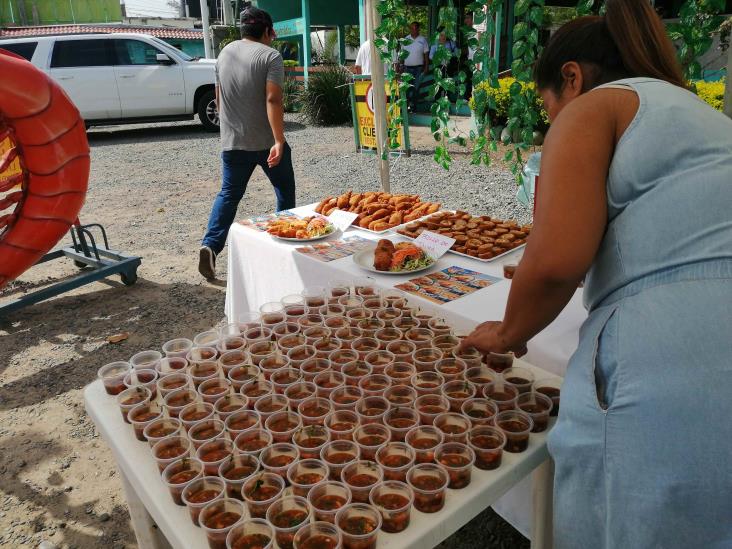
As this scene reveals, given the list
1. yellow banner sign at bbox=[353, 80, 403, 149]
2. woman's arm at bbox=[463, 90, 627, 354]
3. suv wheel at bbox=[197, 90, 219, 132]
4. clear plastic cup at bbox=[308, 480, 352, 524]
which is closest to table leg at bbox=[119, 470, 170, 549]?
clear plastic cup at bbox=[308, 480, 352, 524]

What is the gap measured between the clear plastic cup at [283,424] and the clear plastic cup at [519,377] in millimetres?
561

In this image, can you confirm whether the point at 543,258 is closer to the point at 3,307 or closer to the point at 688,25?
the point at 688,25

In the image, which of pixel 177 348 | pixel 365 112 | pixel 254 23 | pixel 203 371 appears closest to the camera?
pixel 203 371

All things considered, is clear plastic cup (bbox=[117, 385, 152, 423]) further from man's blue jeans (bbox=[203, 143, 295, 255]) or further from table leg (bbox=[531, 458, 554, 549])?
man's blue jeans (bbox=[203, 143, 295, 255])

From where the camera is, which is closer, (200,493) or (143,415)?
(200,493)

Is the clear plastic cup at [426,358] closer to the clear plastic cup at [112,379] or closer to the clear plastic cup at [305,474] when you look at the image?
the clear plastic cup at [305,474]

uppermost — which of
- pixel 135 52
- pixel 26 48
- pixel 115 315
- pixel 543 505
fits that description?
pixel 26 48

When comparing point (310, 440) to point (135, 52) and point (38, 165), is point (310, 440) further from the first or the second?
point (135, 52)

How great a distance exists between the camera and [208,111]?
11.1 m

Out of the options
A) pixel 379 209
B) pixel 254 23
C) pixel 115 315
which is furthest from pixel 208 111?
pixel 379 209

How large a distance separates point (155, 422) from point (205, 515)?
358 mm

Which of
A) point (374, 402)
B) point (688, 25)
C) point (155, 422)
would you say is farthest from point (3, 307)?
point (688, 25)

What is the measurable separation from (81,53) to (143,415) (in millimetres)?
10440

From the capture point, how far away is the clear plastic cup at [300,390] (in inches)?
57.1
